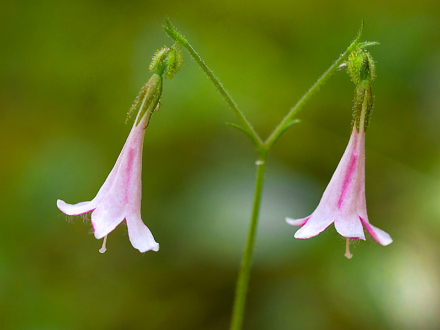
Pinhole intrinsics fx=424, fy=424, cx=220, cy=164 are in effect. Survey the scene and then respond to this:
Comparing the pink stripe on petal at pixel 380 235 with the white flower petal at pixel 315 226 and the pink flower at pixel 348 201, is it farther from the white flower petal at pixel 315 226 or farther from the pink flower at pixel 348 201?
the white flower petal at pixel 315 226

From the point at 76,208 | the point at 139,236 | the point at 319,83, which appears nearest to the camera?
the point at 139,236

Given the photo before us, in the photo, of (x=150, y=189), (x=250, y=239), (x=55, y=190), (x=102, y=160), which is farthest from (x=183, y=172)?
(x=250, y=239)

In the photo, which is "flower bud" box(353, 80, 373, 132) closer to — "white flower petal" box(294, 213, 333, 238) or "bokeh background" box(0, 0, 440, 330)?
"white flower petal" box(294, 213, 333, 238)

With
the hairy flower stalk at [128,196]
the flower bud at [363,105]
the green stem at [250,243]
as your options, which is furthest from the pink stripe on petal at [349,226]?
the hairy flower stalk at [128,196]

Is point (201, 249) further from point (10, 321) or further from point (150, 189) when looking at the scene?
point (10, 321)

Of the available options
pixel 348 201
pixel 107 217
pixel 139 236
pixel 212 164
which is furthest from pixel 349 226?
pixel 212 164

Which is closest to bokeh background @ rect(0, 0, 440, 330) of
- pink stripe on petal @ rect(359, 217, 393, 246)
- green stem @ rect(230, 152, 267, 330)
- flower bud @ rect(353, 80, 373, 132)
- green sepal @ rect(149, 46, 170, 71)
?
green stem @ rect(230, 152, 267, 330)

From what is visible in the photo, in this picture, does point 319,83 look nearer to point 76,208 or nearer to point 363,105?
point 363,105

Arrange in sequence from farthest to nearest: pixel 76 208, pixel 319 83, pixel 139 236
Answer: pixel 319 83 → pixel 76 208 → pixel 139 236
